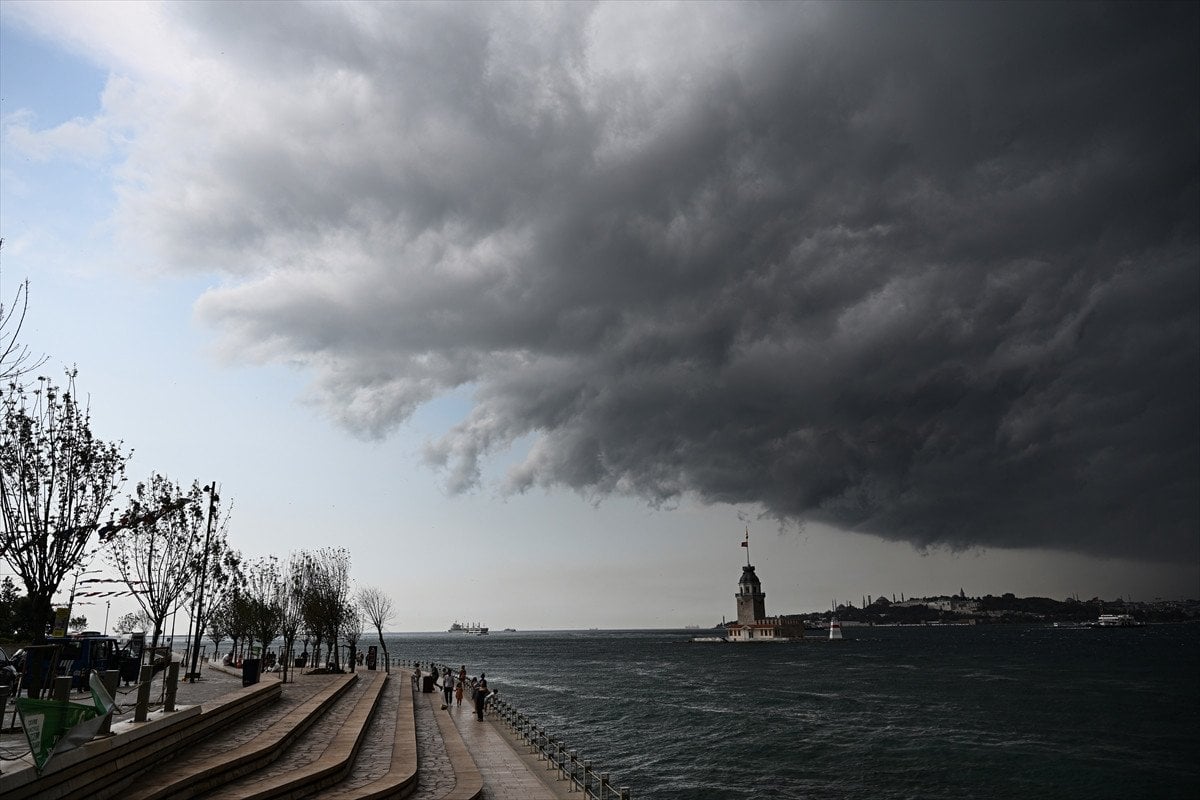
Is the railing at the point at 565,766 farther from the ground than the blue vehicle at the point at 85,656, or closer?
closer

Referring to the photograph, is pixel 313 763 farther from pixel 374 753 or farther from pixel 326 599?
pixel 326 599

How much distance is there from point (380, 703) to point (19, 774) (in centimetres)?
2625

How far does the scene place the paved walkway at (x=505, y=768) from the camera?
18908 mm

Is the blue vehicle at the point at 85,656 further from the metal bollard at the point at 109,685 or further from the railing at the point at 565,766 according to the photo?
the railing at the point at 565,766

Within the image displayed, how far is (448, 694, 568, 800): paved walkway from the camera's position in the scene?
18.9 m

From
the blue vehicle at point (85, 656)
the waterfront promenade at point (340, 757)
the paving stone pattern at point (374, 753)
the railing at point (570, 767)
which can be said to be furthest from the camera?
the blue vehicle at point (85, 656)

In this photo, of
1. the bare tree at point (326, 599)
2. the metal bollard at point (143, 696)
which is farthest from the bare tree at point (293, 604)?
the metal bollard at point (143, 696)

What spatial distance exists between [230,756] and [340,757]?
2924 millimetres

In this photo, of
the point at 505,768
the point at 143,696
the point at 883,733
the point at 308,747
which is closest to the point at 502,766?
the point at 505,768

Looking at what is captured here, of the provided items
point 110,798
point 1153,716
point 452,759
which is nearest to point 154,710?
point 110,798

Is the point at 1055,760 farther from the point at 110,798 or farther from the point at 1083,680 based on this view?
the point at 1083,680

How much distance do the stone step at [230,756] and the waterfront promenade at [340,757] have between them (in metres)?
0.03

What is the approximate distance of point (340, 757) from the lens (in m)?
17.0

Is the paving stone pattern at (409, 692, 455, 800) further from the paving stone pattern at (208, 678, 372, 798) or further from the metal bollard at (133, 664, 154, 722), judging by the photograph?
the metal bollard at (133, 664, 154, 722)
